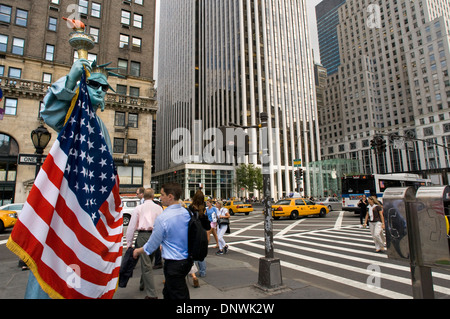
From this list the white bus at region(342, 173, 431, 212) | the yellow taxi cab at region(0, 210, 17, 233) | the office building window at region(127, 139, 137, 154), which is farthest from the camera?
the office building window at region(127, 139, 137, 154)

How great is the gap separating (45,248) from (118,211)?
949 mm

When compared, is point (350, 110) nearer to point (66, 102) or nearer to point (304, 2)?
point (304, 2)

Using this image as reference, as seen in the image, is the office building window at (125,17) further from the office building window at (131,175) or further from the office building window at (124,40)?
the office building window at (131,175)

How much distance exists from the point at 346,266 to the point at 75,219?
7.43 meters

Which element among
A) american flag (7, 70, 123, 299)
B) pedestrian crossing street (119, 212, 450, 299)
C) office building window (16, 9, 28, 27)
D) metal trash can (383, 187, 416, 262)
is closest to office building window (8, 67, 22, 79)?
office building window (16, 9, 28, 27)

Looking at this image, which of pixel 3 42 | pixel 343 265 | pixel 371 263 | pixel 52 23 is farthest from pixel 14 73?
pixel 371 263

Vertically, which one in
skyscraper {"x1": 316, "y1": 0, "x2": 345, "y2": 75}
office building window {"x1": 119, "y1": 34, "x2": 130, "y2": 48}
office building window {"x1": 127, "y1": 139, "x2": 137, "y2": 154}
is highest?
skyscraper {"x1": 316, "y1": 0, "x2": 345, "y2": 75}

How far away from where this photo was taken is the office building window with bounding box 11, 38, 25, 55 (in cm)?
2761

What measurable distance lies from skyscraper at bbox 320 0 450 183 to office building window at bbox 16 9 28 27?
80.0m

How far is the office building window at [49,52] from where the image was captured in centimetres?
2902

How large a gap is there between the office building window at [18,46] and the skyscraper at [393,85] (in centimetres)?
8001

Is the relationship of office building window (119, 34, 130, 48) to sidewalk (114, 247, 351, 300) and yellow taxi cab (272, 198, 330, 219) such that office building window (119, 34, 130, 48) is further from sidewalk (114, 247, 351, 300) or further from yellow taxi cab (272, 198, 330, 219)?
sidewalk (114, 247, 351, 300)

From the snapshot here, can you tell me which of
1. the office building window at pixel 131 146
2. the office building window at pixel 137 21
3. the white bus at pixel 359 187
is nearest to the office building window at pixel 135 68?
the office building window at pixel 137 21

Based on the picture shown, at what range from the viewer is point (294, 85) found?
78.4m
